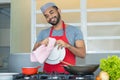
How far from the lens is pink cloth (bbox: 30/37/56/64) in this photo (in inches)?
67.8

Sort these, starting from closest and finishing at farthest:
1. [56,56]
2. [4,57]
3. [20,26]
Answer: [56,56] < [20,26] < [4,57]

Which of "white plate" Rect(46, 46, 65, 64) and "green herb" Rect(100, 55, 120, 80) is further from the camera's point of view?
"white plate" Rect(46, 46, 65, 64)

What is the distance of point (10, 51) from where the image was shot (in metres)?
5.09

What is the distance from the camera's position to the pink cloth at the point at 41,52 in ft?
5.65

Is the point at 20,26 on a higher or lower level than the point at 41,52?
higher

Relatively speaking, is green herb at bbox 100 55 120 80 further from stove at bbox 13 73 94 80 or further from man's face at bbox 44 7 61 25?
man's face at bbox 44 7 61 25

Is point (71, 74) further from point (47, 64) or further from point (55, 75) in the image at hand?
point (47, 64)

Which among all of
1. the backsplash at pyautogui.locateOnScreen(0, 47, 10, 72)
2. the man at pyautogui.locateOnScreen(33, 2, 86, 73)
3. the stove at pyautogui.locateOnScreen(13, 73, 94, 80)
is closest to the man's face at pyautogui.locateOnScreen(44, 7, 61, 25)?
the man at pyautogui.locateOnScreen(33, 2, 86, 73)

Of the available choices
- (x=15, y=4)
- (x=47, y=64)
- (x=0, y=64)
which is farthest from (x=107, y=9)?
(x=47, y=64)

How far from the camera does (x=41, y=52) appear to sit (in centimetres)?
173

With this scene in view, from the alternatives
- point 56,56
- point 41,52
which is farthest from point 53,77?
point 56,56

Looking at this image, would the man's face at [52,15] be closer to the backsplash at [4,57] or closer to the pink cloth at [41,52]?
the pink cloth at [41,52]

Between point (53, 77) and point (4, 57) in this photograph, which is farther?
point (4, 57)

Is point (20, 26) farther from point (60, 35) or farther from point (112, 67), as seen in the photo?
point (112, 67)
